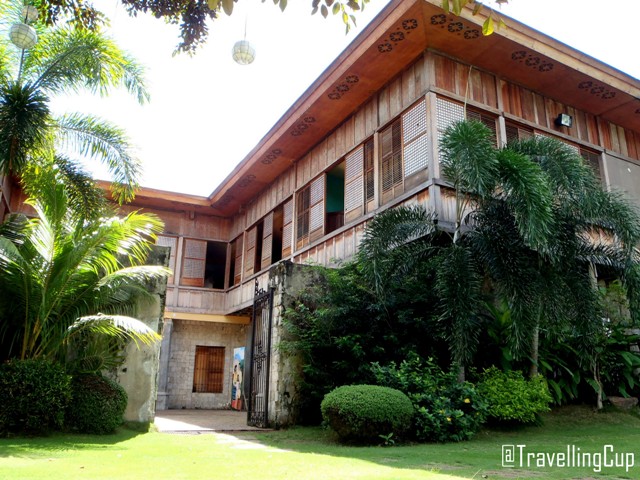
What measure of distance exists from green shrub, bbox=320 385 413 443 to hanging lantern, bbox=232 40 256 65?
4.33 metres

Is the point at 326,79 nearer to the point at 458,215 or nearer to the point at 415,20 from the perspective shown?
the point at 415,20

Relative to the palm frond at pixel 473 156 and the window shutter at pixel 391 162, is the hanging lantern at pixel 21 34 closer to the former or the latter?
the palm frond at pixel 473 156

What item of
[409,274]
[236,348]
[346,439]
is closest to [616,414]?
[409,274]

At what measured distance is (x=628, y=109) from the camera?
1201 centimetres

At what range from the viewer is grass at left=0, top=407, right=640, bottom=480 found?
15.3 feet

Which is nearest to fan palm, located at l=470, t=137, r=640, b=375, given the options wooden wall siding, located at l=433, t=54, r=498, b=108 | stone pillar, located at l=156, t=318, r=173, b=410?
wooden wall siding, located at l=433, t=54, r=498, b=108

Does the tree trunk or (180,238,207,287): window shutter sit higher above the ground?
(180,238,207,287): window shutter

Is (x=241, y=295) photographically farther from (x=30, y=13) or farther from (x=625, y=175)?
(x=625, y=175)

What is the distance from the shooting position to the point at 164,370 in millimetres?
16000

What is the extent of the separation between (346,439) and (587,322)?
150 inches

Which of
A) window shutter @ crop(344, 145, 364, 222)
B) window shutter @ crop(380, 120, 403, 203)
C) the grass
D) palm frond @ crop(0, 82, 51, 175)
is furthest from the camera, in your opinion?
window shutter @ crop(344, 145, 364, 222)

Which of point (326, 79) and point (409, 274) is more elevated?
point (326, 79)

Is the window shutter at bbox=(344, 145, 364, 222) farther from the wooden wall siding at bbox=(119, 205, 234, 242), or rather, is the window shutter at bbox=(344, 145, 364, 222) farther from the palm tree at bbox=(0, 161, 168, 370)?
the wooden wall siding at bbox=(119, 205, 234, 242)

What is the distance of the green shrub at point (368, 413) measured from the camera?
696 centimetres
